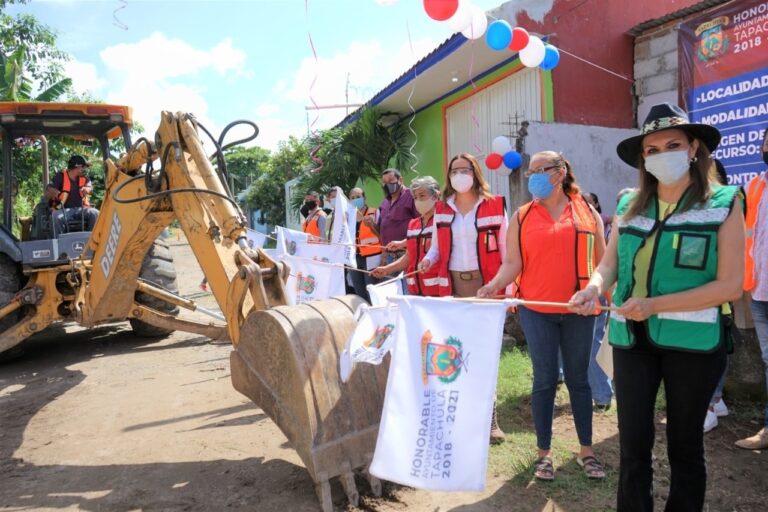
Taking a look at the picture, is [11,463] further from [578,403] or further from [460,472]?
[578,403]

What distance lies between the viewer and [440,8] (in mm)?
5281

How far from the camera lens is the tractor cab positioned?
19.9 ft

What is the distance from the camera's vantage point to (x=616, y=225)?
96.2 inches

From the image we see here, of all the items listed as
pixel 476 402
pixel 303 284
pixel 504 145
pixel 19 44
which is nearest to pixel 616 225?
pixel 476 402

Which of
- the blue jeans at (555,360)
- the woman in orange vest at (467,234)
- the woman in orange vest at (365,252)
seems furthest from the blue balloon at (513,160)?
the blue jeans at (555,360)

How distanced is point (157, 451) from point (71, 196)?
4.13 meters

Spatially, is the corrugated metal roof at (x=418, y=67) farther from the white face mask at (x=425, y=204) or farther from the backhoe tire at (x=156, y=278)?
the backhoe tire at (x=156, y=278)

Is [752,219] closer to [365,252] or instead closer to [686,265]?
[686,265]

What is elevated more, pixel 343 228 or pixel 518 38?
pixel 518 38

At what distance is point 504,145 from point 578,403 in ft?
15.6

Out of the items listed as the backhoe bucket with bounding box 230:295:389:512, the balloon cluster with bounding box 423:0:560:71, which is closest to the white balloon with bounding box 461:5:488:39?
the balloon cluster with bounding box 423:0:560:71

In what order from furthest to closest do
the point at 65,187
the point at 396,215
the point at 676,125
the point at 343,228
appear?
1. the point at 343,228
2. the point at 65,187
3. the point at 396,215
4. the point at 676,125

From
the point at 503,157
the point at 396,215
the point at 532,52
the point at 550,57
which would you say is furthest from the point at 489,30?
the point at 396,215

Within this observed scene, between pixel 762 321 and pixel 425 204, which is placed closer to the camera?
pixel 762 321
